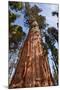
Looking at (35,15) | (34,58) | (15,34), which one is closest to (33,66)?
(34,58)

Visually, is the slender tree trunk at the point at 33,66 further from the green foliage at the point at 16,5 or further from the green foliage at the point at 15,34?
the green foliage at the point at 16,5

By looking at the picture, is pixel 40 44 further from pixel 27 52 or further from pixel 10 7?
pixel 10 7

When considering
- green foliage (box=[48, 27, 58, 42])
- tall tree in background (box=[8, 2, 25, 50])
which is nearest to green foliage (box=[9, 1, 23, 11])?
tall tree in background (box=[8, 2, 25, 50])

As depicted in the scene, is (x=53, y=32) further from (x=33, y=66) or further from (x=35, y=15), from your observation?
(x=33, y=66)

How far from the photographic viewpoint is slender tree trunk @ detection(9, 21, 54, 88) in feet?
5.64

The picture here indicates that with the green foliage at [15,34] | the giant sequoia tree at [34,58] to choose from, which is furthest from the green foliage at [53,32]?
the green foliage at [15,34]

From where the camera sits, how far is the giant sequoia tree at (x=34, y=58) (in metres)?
1.72

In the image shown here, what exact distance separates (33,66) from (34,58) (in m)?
0.07

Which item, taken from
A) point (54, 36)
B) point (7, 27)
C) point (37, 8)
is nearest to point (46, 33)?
point (54, 36)

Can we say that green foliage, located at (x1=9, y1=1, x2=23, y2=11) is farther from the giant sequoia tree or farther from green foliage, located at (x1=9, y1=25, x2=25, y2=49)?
green foliage, located at (x1=9, y1=25, x2=25, y2=49)

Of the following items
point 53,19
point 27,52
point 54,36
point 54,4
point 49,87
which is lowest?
point 49,87

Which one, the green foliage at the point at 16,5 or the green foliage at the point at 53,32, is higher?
the green foliage at the point at 16,5

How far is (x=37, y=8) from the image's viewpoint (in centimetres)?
177

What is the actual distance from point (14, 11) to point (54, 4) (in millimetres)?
347
